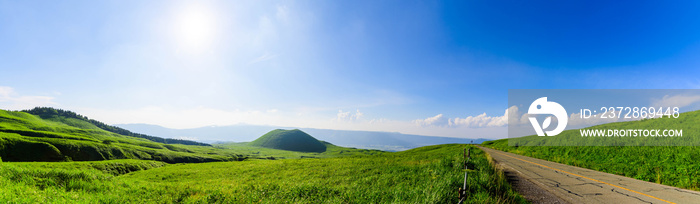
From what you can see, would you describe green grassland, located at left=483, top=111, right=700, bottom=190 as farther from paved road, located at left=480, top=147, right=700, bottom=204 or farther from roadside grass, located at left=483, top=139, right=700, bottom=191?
paved road, located at left=480, top=147, right=700, bottom=204

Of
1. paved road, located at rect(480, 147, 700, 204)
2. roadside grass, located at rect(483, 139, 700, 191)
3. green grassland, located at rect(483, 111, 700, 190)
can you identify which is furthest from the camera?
green grassland, located at rect(483, 111, 700, 190)

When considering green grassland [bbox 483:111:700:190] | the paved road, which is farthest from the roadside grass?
the paved road

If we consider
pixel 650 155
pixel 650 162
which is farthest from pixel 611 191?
pixel 650 155

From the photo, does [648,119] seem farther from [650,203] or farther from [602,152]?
[650,203]

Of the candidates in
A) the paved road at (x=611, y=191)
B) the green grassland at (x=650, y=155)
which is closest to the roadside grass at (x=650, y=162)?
the green grassland at (x=650, y=155)

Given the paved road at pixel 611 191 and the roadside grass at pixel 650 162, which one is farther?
the roadside grass at pixel 650 162

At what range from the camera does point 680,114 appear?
27641mm

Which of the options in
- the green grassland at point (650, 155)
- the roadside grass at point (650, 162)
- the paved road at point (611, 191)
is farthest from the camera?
the green grassland at point (650, 155)

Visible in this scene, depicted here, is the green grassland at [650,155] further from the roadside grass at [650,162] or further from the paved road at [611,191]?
the paved road at [611,191]

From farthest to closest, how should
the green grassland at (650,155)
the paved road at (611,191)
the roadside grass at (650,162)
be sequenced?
the green grassland at (650,155), the roadside grass at (650,162), the paved road at (611,191)

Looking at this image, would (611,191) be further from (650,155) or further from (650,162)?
(650,155)

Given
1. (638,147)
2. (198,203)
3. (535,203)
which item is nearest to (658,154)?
(638,147)

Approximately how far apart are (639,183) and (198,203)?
81.5 feet

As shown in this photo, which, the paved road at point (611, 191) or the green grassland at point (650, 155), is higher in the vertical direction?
the green grassland at point (650, 155)
